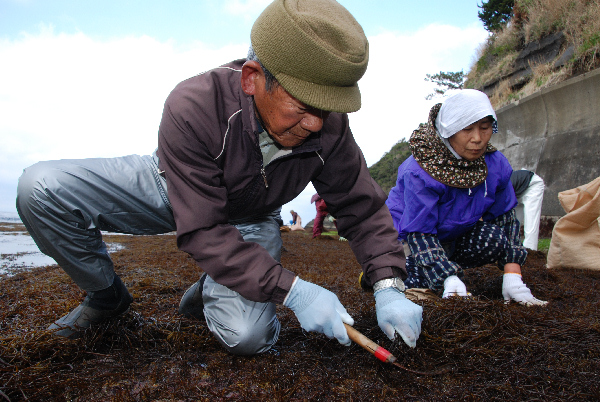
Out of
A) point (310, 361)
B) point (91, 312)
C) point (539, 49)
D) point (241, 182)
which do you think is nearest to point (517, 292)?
point (310, 361)

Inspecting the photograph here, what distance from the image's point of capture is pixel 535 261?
15.0 ft

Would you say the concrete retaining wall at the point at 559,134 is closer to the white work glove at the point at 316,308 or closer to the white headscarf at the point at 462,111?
the white headscarf at the point at 462,111

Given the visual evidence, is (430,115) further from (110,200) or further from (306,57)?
(110,200)

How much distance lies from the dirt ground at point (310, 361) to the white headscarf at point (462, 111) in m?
1.17

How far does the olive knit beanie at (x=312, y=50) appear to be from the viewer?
1.44m

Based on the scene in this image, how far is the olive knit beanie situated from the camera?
1.44 metres

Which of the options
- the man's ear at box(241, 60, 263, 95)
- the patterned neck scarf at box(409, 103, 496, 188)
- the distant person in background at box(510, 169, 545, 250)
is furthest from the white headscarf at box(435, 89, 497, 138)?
the distant person in background at box(510, 169, 545, 250)

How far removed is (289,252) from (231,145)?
16.7ft

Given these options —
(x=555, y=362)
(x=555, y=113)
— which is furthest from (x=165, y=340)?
(x=555, y=113)

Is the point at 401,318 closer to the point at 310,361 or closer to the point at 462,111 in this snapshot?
the point at 310,361

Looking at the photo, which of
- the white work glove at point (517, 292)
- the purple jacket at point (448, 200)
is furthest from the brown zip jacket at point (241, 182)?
the white work glove at point (517, 292)

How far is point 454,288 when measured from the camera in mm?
2461

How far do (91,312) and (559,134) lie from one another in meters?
8.26

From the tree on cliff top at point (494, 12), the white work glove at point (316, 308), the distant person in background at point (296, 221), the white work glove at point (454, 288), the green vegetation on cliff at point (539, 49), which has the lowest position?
the distant person in background at point (296, 221)
